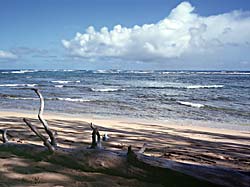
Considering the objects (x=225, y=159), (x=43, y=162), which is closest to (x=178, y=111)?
(x=225, y=159)

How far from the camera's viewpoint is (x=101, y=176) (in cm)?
371

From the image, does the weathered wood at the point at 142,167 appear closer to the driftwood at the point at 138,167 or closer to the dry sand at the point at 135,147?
the driftwood at the point at 138,167

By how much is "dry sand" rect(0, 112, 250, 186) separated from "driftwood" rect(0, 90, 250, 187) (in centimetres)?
11

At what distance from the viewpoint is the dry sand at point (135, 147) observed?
3611 mm

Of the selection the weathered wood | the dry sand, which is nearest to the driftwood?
the weathered wood

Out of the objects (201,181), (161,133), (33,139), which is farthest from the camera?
(161,133)

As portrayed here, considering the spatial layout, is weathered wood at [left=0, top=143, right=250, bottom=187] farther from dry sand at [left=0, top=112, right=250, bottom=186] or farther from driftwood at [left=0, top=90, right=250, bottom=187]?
dry sand at [left=0, top=112, right=250, bottom=186]

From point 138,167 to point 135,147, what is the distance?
2.79 meters

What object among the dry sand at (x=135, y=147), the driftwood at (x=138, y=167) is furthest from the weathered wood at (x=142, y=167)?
the dry sand at (x=135, y=147)

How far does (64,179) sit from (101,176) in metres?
0.49

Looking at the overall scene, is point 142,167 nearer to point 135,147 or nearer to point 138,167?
point 138,167

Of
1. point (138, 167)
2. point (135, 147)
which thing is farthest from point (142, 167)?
point (135, 147)

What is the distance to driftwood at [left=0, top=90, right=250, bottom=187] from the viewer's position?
3164mm

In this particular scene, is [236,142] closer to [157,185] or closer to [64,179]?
[157,185]
